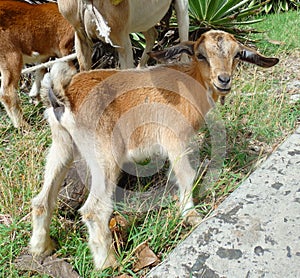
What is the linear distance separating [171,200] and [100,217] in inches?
26.7

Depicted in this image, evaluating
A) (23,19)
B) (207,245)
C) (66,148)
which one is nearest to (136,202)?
(66,148)

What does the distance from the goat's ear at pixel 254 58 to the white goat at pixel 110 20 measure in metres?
0.97

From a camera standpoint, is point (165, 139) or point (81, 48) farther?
point (81, 48)

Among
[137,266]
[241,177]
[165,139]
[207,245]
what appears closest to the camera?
[207,245]

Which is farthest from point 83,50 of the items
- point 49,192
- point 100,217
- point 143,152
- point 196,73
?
point 100,217

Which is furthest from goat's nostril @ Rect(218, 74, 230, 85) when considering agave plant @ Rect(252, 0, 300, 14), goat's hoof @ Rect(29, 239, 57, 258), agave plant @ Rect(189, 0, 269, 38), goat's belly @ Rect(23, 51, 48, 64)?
agave plant @ Rect(252, 0, 300, 14)

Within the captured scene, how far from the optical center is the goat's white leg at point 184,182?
2.95 m

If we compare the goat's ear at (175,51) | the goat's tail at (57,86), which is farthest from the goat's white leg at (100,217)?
the goat's ear at (175,51)

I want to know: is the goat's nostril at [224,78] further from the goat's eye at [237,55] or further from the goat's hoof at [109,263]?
the goat's hoof at [109,263]

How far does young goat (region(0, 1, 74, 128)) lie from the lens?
4469 millimetres

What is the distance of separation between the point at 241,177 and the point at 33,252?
1.59m

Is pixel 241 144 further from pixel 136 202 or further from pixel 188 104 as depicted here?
pixel 136 202

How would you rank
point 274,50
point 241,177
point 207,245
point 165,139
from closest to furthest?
point 207,245 → point 165,139 → point 241,177 → point 274,50

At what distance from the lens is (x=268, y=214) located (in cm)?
186
